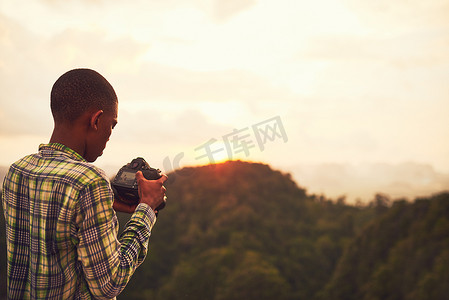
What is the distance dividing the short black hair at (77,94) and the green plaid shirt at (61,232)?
16cm

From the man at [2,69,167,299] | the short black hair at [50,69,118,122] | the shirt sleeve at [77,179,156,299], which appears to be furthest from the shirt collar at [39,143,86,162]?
the shirt sleeve at [77,179,156,299]

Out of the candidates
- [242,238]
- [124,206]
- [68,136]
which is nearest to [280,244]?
[242,238]

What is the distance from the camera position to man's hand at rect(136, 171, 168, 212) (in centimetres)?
202

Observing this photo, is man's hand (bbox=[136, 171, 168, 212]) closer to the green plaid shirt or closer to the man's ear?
the green plaid shirt

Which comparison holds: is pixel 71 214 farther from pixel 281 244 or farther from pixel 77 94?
pixel 281 244

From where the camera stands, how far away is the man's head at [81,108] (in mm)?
1812

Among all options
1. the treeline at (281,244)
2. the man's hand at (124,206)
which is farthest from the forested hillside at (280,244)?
the man's hand at (124,206)

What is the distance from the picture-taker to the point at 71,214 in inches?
64.1

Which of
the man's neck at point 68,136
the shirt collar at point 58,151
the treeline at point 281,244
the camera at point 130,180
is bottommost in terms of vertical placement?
the treeline at point 281,244

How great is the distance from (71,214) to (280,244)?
210 feet

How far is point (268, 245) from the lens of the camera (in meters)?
62.8

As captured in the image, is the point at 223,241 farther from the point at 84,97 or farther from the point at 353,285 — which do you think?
the point at 84,97

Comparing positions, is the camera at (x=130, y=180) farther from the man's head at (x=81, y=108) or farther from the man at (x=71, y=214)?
the man's head at (x=81, y=108)

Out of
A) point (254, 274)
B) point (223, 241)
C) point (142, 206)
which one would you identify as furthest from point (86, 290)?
point (223, 241)
